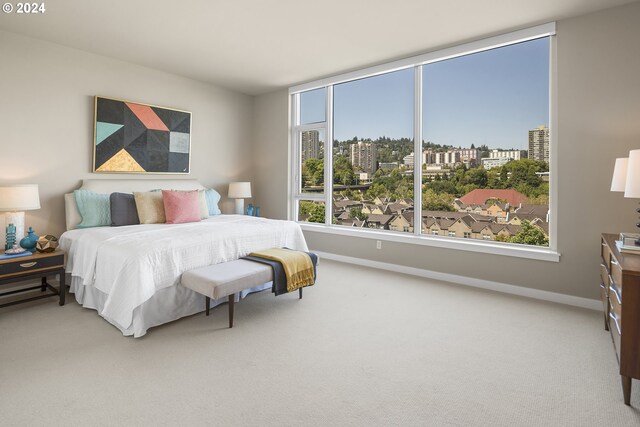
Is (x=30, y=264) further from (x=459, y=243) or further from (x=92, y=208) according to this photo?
(x=459, y=243)

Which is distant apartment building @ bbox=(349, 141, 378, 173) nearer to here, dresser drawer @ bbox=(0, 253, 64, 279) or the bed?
the bed

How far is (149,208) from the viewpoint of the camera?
4113 millimetres

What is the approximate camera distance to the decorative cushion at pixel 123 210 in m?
3.98

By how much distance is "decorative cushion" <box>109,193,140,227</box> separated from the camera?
398 centimetres

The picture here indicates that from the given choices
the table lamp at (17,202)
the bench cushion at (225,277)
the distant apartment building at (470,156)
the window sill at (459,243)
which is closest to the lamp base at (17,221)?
the table lamp at (17,202)

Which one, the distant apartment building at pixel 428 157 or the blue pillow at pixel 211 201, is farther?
the blue pillow at pixel 211 201

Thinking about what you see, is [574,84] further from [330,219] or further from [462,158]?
[330,219]

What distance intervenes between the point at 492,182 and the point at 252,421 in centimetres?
351

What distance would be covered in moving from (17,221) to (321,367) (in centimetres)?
333

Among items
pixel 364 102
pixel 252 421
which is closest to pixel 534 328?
pixel 252 421

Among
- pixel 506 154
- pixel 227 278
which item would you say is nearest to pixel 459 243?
pixel 506 154

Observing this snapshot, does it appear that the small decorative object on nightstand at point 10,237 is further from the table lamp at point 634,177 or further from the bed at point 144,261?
the table lamp at point 634,177

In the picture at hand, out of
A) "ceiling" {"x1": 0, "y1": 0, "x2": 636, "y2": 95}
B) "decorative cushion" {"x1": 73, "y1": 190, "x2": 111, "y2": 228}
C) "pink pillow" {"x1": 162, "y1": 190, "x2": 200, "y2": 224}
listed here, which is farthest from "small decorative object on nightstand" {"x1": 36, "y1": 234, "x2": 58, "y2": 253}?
"ceiling" {"x1": 0, "y1": 0, "x2": 636, "y2": 95}

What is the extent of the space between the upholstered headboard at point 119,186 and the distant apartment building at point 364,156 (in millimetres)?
2317
